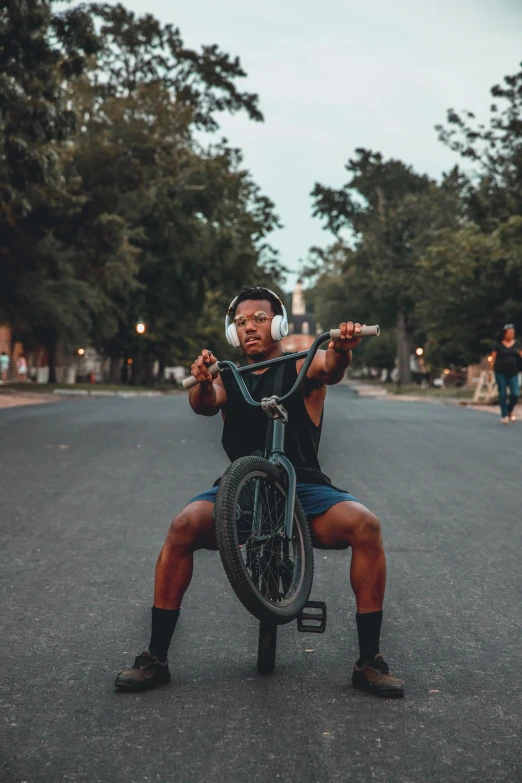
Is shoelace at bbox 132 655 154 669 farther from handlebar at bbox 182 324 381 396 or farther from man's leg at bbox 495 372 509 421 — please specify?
man's leg at bbox 495 372 509 421

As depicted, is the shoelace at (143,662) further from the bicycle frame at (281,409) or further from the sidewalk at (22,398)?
the sidewalk at (22,398)

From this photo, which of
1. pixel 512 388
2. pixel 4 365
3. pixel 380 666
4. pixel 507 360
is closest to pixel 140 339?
pixel 4 365

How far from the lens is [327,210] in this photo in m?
67.2

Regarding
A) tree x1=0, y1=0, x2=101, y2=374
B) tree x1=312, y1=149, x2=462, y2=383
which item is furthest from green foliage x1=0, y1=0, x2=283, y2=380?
tree x1=312, y1=149, x2=462, y2=383

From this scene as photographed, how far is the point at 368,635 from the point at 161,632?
31.6 inches

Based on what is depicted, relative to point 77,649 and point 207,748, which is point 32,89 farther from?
point 207,748

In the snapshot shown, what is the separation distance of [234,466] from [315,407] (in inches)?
24.2

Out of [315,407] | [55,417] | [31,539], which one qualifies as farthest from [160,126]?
[315,407]

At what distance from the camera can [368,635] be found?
3.89 metres

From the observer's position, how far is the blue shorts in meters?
4.02

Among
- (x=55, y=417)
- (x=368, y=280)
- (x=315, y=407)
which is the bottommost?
(x=55, y=417)

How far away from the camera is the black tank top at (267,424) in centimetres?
414

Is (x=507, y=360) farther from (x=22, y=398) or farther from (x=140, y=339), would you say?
(x=140, y=339)

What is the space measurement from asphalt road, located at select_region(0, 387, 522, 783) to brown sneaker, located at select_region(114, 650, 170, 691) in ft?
0.14
